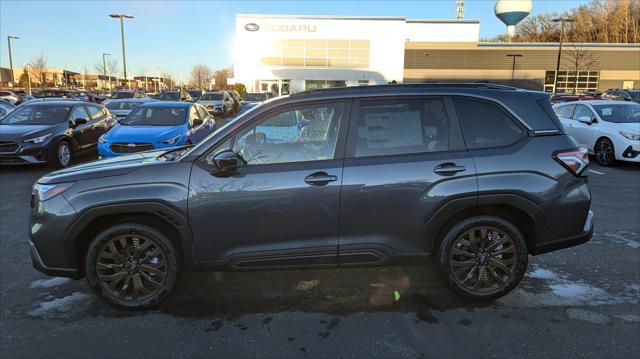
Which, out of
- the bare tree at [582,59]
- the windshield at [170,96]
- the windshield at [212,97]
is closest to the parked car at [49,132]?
the windshield at [212,97]

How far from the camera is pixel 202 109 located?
12.4 m

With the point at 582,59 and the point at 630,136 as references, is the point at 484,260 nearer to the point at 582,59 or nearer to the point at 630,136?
the point at 630,136

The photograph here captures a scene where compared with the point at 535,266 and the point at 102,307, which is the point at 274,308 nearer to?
the point at 102,307

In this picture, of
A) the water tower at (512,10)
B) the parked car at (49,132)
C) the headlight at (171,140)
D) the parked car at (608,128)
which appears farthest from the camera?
the water tower at (512,10)

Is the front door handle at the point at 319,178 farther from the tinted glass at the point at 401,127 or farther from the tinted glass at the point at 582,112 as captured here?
the tinted glass at the point at 582,112

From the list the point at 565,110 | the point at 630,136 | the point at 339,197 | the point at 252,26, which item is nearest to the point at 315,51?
the point at 252,26

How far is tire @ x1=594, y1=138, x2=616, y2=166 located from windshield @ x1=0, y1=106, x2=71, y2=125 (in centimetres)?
1317

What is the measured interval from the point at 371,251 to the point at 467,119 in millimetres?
1377

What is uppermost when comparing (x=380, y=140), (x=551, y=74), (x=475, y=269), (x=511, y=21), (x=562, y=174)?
(x=511, y=21)

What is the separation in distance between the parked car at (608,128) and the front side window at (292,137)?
30.2ft

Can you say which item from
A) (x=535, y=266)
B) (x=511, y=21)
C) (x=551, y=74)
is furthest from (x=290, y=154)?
(x=511, y=21)

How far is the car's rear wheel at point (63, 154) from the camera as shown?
33.5 ft

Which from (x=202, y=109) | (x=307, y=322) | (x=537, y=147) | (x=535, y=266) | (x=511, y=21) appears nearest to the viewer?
(x=307, y=322)

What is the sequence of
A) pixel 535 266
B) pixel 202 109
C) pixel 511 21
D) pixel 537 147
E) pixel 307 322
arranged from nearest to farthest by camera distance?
1. pixel 307 322
2. pixel 537 147
3. pixel 535 266
4. pixel 202 109
5. pixel 511 21
